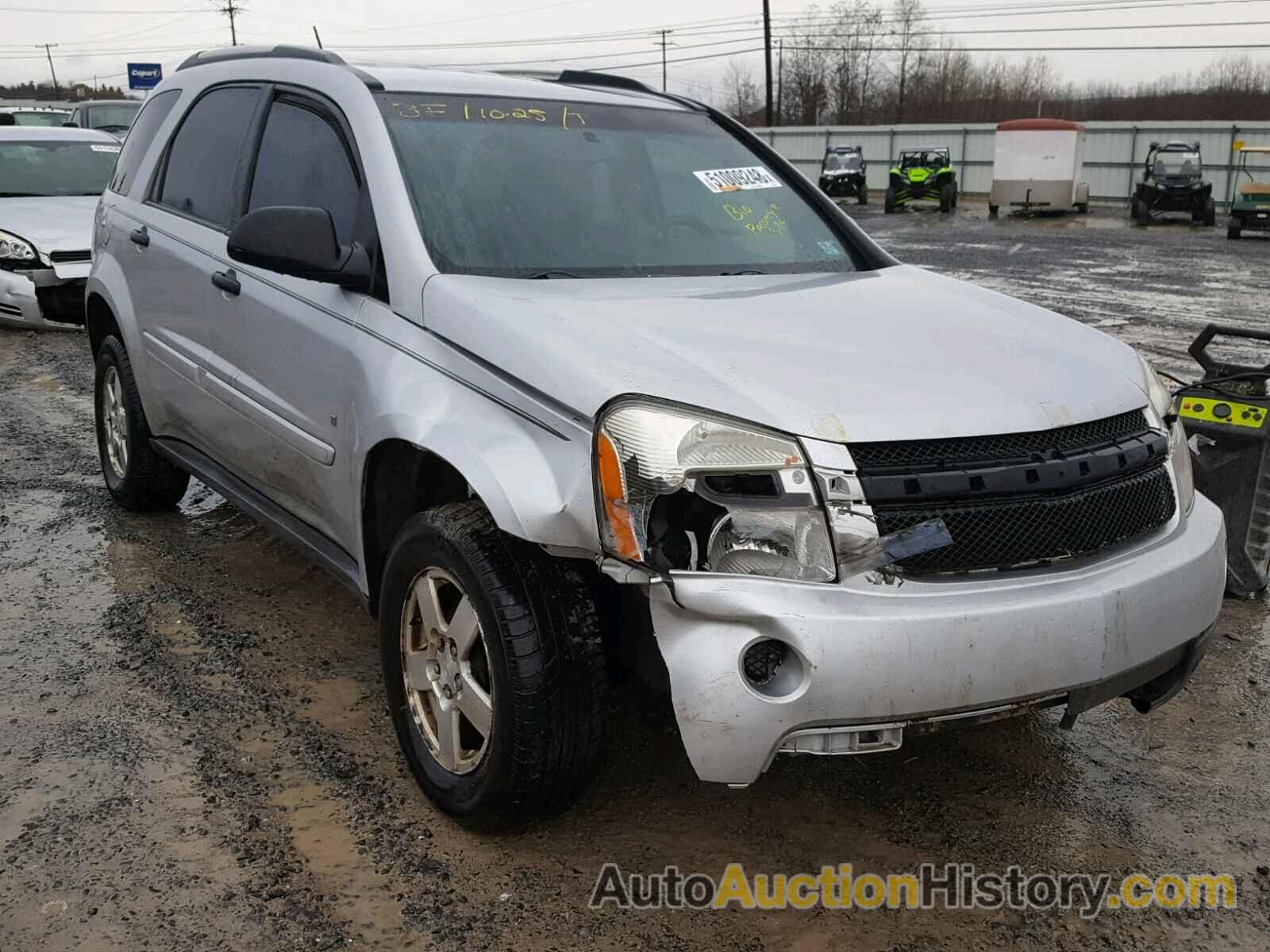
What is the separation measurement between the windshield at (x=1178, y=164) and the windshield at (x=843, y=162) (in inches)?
383

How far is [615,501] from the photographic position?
2.39 m

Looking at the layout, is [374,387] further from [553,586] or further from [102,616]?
[102,616]

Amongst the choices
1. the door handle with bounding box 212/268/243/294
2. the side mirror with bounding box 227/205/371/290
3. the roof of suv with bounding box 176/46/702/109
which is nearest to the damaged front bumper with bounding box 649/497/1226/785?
the side mirror with bounding box 227/205/371/290

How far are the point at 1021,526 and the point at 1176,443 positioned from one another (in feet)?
2.45

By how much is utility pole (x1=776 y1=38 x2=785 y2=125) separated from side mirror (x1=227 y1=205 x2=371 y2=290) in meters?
66.4

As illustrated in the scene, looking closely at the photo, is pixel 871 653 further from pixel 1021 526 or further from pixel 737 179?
pixel 737 179

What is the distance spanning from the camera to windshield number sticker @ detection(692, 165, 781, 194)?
3836 mm

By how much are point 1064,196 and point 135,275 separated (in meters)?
30.5

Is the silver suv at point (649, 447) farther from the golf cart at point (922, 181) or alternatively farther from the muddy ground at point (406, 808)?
the golf cart at point (922, 181)

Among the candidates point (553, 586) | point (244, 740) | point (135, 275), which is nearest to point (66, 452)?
point (135, 275)

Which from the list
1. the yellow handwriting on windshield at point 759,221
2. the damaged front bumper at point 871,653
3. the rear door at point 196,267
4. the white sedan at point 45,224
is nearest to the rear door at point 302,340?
the rear door at point 196,267

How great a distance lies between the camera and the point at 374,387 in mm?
3047

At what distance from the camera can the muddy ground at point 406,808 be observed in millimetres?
2584

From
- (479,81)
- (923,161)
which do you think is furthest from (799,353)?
(923,161)
